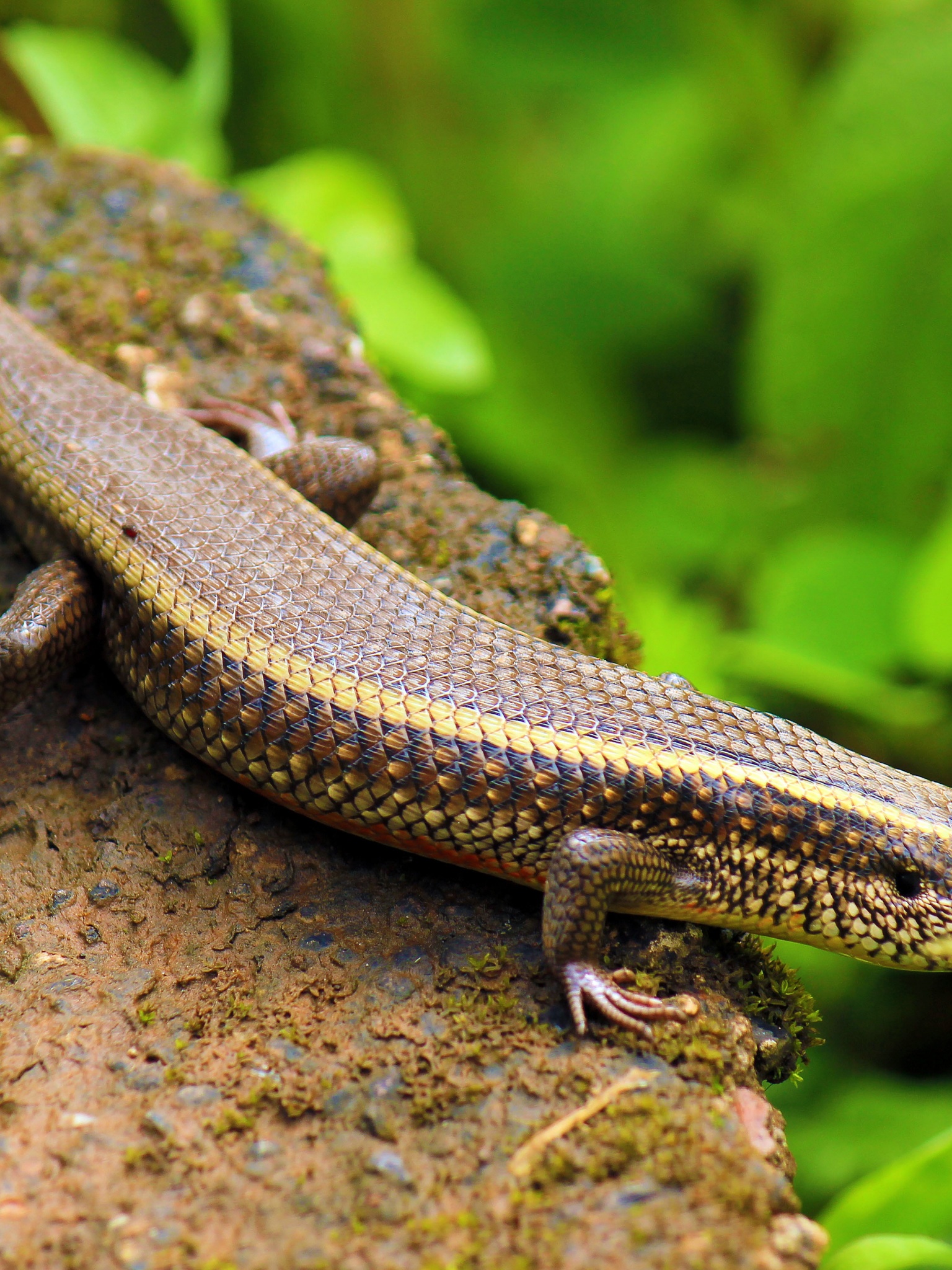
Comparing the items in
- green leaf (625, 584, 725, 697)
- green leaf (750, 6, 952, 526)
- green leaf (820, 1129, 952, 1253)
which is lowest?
green leaf (820, 1129, 952, 1253)

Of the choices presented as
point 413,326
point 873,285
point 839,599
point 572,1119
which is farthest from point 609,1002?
point 873,285

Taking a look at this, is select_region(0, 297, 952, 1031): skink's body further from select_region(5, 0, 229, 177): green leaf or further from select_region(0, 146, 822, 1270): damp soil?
select_region(5, 0, 229, 177): green leaf

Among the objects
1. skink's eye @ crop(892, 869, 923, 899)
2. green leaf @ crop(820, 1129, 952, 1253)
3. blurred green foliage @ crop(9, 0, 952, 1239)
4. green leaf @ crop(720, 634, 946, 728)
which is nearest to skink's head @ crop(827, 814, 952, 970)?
skink's eye @ crop(892, 869, 923, 899)

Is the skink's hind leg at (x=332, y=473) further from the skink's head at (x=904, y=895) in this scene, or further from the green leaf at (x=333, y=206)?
the skink's head at (x=904, y=895)

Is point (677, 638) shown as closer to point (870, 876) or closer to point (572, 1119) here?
point (870, 876)

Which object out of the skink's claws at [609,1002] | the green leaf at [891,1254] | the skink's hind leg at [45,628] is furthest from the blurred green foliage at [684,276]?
the skink's hind leg at [45,628]

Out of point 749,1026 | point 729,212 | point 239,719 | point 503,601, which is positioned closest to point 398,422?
point 503,601
